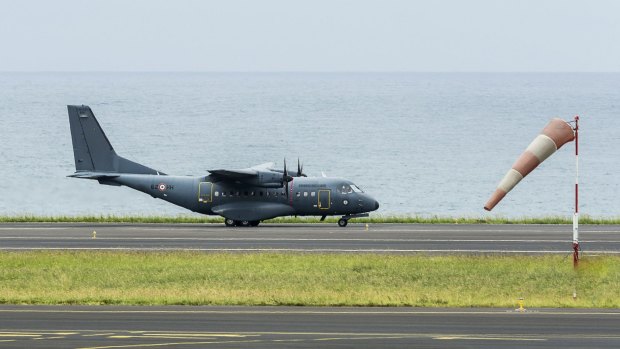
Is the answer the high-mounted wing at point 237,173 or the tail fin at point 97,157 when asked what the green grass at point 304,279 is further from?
the tail fin at point 97,157

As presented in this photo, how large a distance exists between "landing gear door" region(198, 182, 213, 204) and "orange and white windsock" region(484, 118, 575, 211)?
2912 centimetres

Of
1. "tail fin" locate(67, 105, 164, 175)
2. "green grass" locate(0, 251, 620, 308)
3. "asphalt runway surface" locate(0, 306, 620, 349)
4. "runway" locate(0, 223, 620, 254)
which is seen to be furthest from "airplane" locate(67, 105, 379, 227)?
"asphalt runway surface" locate(0, 306, 620, 349)

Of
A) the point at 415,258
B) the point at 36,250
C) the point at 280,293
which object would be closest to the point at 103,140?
the point at 36,250

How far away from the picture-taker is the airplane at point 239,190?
2399 inches

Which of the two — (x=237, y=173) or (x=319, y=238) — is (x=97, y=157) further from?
(x=319, y=238)

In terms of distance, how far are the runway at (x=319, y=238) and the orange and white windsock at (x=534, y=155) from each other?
1166 cm

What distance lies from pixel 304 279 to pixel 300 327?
11547 millimetres

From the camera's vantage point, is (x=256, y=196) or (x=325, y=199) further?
(x=256, y=196)

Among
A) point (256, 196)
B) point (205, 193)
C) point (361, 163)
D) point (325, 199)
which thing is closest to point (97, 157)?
point (205, 193)

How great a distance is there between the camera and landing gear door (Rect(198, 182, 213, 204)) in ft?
202

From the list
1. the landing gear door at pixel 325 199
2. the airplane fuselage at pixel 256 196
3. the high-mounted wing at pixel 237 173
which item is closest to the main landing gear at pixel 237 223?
the airplane fuselage at pixel 256 196

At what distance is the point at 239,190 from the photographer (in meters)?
61.6

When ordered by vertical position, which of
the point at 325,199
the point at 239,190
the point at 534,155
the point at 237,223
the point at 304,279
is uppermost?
the point at 534,155

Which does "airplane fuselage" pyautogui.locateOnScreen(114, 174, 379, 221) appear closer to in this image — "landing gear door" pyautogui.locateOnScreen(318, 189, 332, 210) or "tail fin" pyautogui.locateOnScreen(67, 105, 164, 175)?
"landing gear door" pyautogui.locateOnScreen(318, 189, 332, 210)
